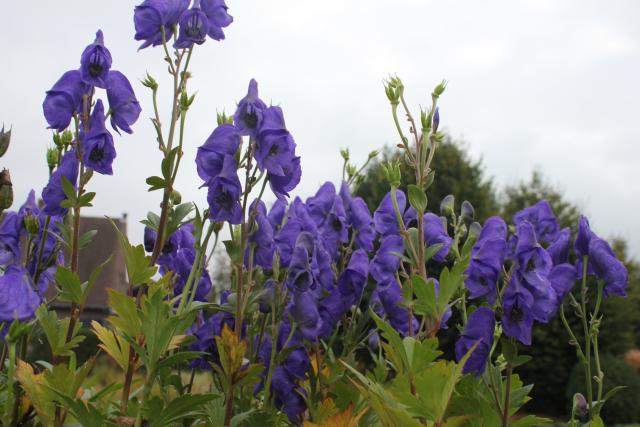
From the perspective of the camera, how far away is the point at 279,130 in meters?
1.52

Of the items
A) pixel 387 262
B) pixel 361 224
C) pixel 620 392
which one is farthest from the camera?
pixel 620 392

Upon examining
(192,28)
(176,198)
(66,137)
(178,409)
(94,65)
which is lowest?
(178,409)

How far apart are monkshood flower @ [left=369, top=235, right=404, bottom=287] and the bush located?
11793 millimetres

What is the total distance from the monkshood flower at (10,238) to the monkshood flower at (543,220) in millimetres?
1433

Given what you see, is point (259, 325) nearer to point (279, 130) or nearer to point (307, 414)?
point (307, 414)

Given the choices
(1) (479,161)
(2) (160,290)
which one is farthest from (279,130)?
(1) (479,161)

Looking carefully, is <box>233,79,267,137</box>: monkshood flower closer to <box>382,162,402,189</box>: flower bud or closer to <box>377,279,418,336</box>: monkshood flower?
<box>382,162,402,189</box>: flower bud

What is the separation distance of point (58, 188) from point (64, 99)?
21cm

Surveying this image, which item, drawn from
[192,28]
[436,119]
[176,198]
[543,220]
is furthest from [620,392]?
[192,28]

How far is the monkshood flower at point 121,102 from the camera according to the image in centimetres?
166

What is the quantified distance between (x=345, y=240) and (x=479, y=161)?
13.1 m

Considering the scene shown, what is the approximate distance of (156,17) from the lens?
1667 mm

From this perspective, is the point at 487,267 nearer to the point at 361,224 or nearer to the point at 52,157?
the point at 361,224

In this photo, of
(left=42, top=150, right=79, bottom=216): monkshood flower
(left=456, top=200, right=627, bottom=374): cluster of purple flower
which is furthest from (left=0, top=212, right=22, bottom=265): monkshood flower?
(left=456, top=200, right=627, bottom=374): cluster of purple flower
